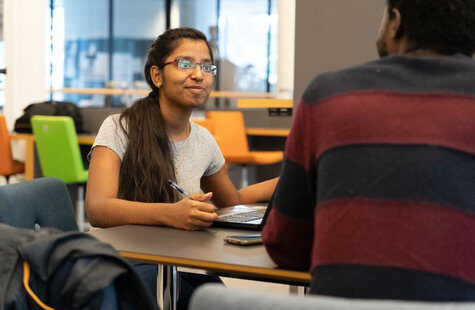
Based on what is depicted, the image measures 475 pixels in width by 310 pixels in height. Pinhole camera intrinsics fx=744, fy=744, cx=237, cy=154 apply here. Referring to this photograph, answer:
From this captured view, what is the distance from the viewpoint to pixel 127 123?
2096 millimetres

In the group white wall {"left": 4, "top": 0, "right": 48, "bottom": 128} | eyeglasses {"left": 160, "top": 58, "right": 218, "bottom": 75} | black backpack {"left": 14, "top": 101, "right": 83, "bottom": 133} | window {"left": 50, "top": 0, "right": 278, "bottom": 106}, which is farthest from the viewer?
window {"left": 50, "top": 0, "right": 278, "bottom": 106}

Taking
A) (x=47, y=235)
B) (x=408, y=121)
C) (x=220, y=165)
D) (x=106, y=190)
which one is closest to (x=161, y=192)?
(x=106, y=190)

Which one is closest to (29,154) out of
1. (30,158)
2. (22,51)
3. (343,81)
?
(30,158)

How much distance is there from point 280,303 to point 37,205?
1292 mm

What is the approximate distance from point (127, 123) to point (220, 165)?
0.37 metres

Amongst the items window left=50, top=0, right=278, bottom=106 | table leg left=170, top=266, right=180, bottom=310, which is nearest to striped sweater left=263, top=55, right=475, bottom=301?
table leg left=170, top=266, right=180, bottom=310

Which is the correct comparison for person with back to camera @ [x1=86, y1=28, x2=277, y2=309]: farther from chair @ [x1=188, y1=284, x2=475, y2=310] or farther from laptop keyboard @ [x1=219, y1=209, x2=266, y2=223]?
chair @ [x1=188, y1=284, x2=475, y2=310]

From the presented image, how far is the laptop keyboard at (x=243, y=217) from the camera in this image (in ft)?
5.98

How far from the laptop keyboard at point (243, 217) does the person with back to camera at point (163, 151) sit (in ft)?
0.48

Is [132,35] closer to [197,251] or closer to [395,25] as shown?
[197,251]

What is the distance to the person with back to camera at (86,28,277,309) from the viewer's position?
6.36 ft

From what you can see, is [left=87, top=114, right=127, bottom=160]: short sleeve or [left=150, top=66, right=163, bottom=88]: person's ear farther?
[left=150, top=66, right=163, bottom=88]: person's ear

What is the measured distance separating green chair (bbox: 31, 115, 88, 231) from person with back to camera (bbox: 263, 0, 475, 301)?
404 centimetres

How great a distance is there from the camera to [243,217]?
1.88 metres
